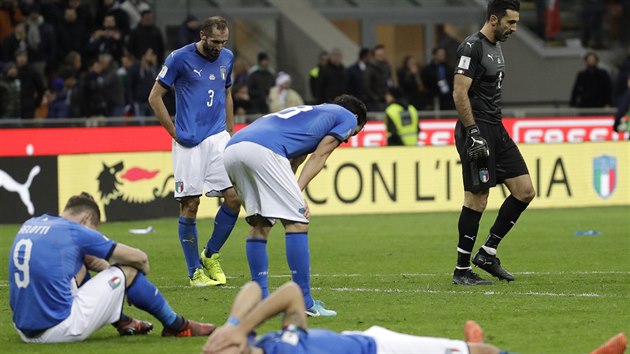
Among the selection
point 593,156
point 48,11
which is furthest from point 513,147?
point 48,11

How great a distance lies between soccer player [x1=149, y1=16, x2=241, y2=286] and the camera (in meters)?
12.2

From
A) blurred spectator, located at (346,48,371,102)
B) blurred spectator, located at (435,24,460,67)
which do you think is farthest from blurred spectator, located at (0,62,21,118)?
blurred spectator, located at (435,24,460,67)

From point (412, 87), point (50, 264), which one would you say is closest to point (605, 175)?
point (412, 87)

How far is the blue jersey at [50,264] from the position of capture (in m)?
8.35

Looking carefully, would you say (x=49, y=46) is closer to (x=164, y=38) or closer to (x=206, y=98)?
(x=164, y=38)

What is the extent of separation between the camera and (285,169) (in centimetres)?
961

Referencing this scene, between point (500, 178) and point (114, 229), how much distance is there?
7932 millimetres

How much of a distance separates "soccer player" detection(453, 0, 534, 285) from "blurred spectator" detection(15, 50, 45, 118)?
42.0 feet

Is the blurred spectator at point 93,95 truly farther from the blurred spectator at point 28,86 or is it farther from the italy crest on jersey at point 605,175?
the italy crest on jersey at point 605,175

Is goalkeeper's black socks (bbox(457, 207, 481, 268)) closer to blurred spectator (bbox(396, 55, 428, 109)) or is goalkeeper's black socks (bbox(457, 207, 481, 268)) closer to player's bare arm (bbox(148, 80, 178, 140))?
player's bare arm (bbox(148, 80, 178, 140))

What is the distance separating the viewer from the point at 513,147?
12.1 meters

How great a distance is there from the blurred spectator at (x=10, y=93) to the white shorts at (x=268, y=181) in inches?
549

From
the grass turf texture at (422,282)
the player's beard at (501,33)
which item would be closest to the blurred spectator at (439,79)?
the grass turf texture at (422,282)

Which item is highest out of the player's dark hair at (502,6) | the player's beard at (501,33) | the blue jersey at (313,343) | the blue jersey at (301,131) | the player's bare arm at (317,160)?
the player's dark hair at (502,6)
